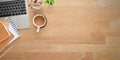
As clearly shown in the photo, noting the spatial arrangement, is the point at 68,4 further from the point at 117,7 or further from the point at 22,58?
the point at 22,58

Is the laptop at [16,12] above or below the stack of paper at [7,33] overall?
above

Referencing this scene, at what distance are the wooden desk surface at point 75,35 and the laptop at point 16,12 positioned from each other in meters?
0.04

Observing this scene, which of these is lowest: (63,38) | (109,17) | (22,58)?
(22,58)

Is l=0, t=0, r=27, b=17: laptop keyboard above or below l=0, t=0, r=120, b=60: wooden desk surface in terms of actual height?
above

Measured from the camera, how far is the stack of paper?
4.27 feet

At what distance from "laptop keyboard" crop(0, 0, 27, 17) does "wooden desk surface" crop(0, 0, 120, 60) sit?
0.06 meters

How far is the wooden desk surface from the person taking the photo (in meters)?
1.33

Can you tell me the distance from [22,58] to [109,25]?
1.65 feet

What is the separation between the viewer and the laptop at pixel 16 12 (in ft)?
4.32

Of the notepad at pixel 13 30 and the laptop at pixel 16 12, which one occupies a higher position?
the laptop at pixel 16 12

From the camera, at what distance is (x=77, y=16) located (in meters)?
1.35

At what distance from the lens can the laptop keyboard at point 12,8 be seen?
1.32 meters

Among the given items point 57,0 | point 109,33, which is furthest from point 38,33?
point 109,33

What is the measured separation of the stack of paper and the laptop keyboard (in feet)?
0.13
